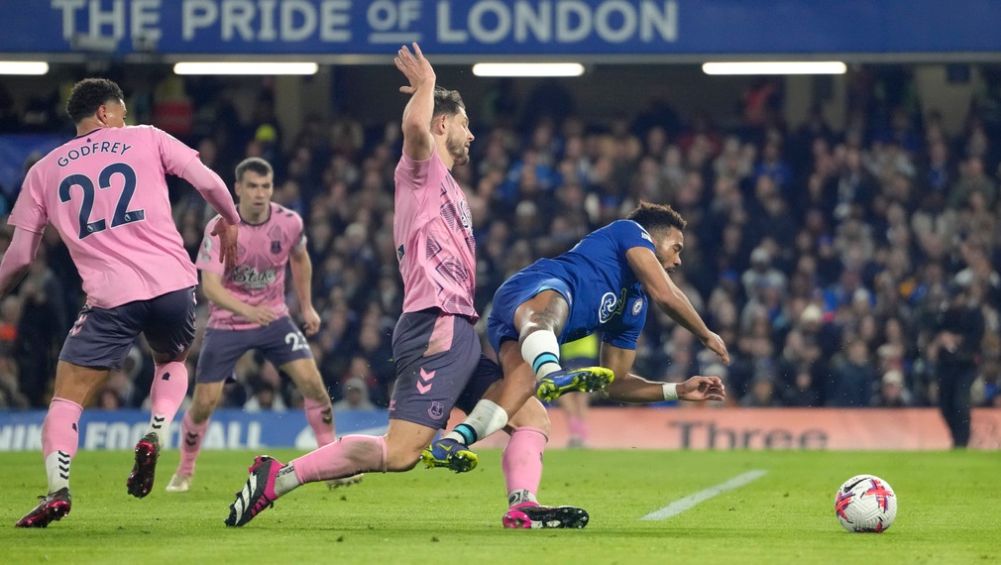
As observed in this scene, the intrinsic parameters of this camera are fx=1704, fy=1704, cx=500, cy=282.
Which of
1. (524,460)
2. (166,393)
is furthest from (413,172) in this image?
(166,393)

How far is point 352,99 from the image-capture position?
24.8m

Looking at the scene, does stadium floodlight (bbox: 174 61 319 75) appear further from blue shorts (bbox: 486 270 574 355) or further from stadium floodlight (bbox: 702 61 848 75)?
blue shorts (bbox: 486 270 574 355)

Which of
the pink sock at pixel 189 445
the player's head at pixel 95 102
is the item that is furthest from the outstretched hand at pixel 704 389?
the pink sock at pixel 189 445

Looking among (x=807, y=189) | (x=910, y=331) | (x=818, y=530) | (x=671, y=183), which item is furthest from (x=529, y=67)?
(x=818, y=530)

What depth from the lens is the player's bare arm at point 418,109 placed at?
26.0 feet

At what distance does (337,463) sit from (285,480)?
0.28m

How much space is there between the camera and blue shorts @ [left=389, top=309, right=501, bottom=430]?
26.8ft

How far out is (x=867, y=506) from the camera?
8656 millimetres

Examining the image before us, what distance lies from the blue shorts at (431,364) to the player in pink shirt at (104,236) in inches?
54.0

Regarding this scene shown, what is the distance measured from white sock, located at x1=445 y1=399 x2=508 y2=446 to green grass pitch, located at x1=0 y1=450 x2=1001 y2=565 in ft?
1.64

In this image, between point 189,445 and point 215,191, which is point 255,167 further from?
point 215,191

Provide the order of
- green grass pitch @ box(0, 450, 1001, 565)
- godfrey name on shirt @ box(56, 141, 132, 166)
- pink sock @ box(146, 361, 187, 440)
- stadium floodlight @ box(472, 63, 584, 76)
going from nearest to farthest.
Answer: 1. green grass pitch @ box(0, 450, 1001, 565)
2. godfrey name on shirt @ box(56, 141, 132, 166)
3. pink sock @ box(146, 361, 187, 440)
4. stadium floodlight @ box(472, 63, 584, 76)

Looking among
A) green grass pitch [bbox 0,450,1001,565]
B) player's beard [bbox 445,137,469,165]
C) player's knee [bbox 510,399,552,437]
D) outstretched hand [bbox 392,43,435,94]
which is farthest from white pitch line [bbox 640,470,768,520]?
outstretched hand [bbox 392,43,435,94]

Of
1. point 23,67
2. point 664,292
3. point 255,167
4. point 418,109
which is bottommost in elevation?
point 664,292
